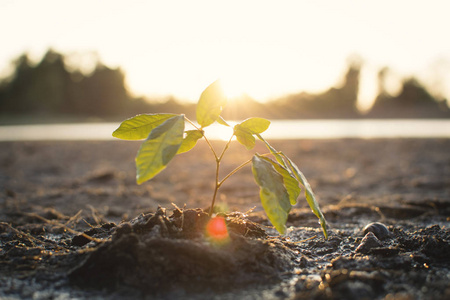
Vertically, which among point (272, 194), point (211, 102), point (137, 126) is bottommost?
point (272, 194)

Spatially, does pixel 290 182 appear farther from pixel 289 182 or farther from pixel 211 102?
pixel 211 102

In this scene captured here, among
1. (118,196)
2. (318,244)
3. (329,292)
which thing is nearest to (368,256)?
(318,244)

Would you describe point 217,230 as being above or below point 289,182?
below

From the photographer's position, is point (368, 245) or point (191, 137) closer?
point (191, 137)

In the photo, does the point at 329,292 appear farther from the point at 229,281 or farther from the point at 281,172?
the point at 281,172

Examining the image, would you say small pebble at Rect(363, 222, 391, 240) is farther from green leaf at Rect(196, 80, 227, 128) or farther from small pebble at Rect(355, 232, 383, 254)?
green leaf at Rect(196, 80, 227, 128)

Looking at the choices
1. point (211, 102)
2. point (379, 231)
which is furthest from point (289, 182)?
point (379, 231)
